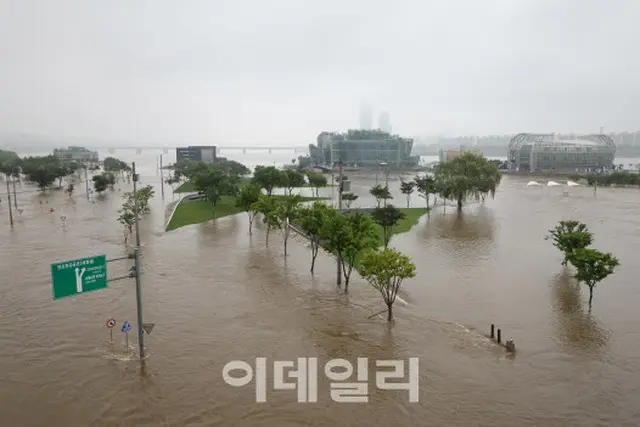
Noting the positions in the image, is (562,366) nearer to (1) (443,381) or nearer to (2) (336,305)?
(1) (443,381)

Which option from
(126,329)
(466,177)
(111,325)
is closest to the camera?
(126,329)

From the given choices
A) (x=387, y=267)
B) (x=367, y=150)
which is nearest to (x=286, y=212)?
(x=387, y=267)

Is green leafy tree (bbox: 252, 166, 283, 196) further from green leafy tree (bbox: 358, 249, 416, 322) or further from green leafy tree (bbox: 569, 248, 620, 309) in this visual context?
green leafy tree (bbox: 569, 248, 620, 309)

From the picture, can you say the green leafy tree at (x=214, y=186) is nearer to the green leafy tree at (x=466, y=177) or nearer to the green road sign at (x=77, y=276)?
the green leafy tree at (x=466, y=177)

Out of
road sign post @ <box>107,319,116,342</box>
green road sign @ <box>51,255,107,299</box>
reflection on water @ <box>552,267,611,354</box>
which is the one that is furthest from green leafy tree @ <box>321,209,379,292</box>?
green road sign @ <box>51,255,107,299</box>

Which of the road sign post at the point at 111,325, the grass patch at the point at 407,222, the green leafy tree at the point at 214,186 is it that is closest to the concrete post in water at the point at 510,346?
the road sign post at the point at 111,325

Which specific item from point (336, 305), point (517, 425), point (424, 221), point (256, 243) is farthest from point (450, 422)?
point (424, 221)

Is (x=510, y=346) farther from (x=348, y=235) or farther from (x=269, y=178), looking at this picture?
(x=269, y=178)
